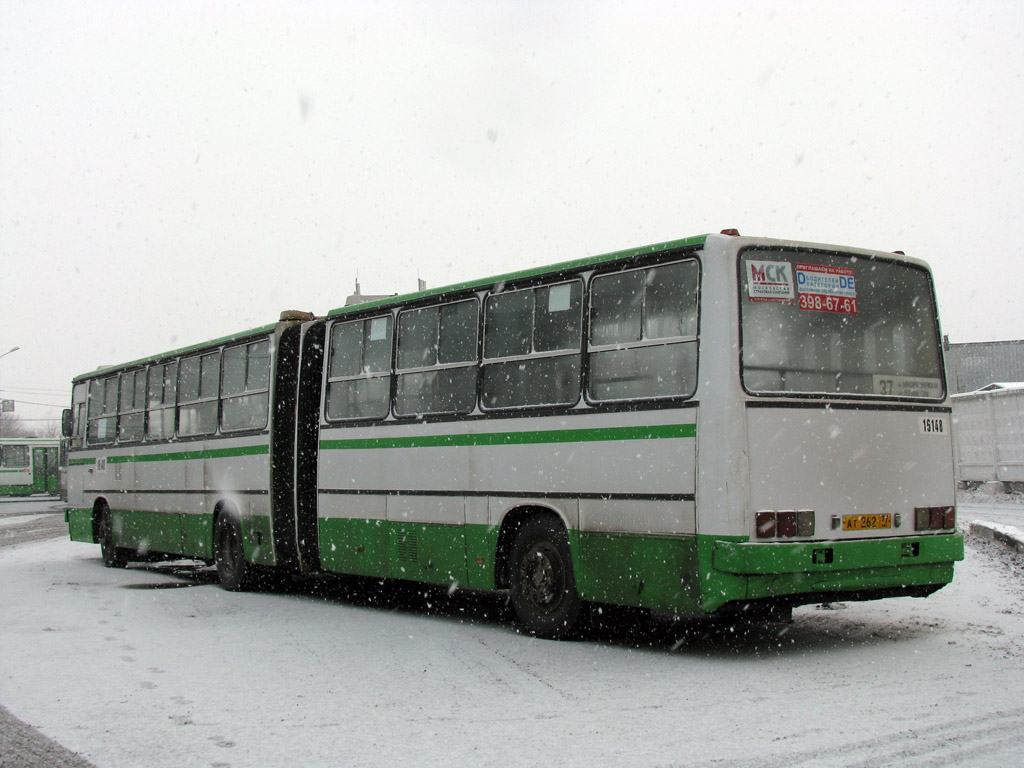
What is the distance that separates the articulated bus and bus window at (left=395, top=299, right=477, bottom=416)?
0.03 m

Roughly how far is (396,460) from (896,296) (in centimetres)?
512

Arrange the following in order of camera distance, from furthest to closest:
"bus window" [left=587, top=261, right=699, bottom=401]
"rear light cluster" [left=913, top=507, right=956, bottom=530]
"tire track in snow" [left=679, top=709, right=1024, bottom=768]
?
"rear light cluster" [left=913, top=507, right=956, bottom=530]
"bus window" [left=587, top=261, right=699, bottom=401]
"tire track in snow" [left=679, top=709, right=1024, bottom=768]

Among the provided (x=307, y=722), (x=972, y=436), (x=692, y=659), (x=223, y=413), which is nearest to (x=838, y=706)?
(x=692, y=659)

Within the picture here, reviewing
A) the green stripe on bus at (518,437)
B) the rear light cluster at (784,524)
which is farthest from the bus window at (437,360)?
the rear light cluster at (784,524)

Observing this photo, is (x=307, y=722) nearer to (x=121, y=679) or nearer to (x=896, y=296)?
(x=121, y=679)

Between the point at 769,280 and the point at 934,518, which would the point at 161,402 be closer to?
the point at 769,280

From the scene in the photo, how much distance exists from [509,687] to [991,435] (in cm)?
2239

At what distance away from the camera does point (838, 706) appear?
6816 mm

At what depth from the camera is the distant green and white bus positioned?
59.9m

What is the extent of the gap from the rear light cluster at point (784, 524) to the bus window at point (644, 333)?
107 cm

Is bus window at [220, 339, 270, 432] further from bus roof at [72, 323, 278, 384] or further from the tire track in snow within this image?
the tire track in snow

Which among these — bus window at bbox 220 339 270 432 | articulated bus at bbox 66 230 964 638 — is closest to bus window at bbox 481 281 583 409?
articulated bus at bbox 66 230 964 638

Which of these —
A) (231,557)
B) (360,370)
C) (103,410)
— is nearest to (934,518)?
(360,370)

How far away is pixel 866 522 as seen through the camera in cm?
879
